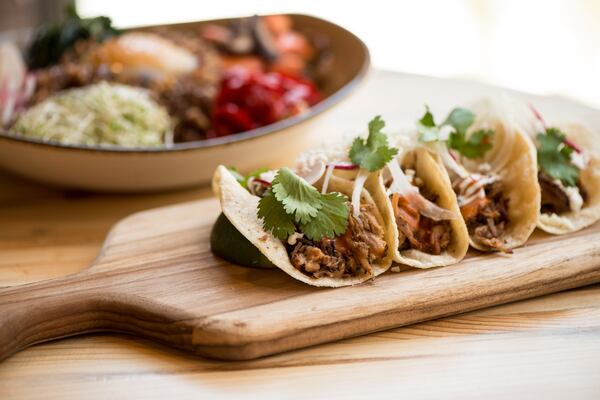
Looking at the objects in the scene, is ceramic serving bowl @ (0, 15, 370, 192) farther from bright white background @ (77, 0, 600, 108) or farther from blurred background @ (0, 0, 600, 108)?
bright white background @ (77, 0, 600, 108)

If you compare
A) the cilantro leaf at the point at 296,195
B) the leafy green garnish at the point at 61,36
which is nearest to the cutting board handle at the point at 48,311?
the cilantro leaf at the point at 296,195

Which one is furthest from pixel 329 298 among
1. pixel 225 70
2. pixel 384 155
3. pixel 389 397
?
pixel 225 70

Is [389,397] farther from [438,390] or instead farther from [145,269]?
[145,269]

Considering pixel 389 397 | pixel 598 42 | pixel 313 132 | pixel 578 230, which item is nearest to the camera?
pixel 389 397

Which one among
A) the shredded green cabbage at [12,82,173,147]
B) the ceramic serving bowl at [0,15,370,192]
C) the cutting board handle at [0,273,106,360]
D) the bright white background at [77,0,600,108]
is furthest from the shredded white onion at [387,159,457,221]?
the bright white background at [77,0,600,108]

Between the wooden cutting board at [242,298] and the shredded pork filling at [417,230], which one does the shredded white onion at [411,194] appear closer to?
the shredded pork filling at [417,230]

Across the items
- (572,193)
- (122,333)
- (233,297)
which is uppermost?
(572,193)
